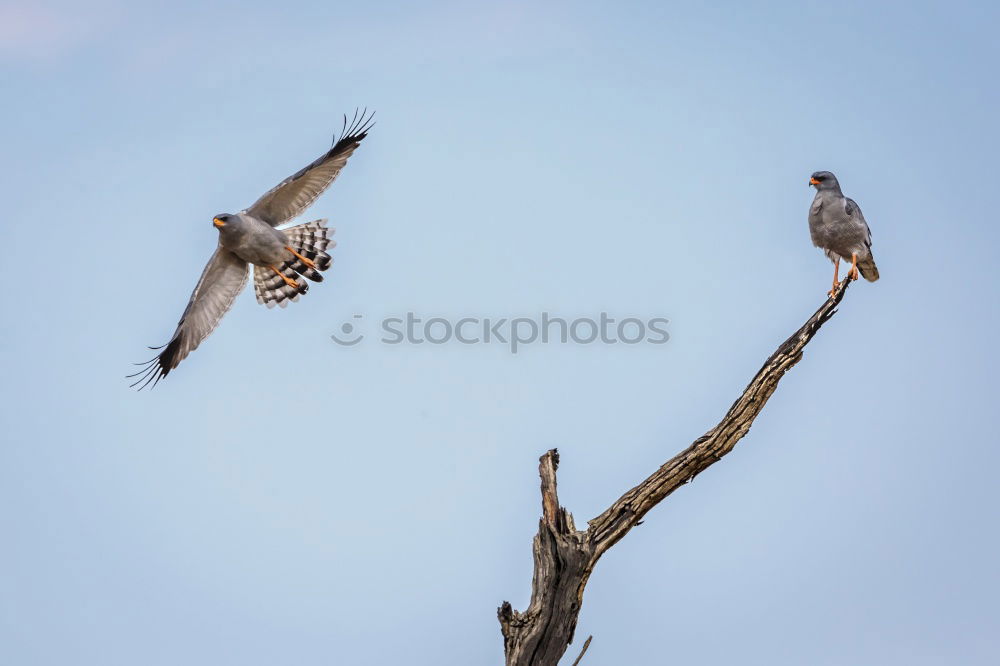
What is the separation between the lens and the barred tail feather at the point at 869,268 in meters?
10.8

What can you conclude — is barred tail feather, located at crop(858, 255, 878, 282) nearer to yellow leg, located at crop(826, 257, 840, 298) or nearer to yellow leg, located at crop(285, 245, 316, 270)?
yellow leg, located at crop(826, 257, 840, 298)

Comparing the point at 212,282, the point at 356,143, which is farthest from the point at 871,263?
the point at 212,282

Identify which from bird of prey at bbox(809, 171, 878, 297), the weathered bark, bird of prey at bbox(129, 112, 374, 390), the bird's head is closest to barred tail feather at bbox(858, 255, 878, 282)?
bird of prey at bbox(809, 171, 878, 297)

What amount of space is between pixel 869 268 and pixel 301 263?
7.10 metres

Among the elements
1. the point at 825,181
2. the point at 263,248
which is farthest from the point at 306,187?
the point at 825,181

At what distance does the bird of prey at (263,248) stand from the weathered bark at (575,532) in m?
6.62

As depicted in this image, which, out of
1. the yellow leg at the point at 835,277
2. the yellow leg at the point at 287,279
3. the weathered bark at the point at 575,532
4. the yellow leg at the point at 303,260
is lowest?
the weathered bark at the point at 575,532

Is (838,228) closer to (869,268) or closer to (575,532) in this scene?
(869,268)

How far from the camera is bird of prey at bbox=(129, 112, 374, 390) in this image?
13.8 meters

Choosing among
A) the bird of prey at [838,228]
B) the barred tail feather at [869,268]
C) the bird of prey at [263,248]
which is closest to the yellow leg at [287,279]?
the bird of prey at [263,248]

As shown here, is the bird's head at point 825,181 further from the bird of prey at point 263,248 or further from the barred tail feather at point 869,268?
the bird of prey at point 263,248

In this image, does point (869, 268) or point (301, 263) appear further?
point (301, 263)

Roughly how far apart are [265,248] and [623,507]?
273 inches

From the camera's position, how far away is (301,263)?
1483cm
